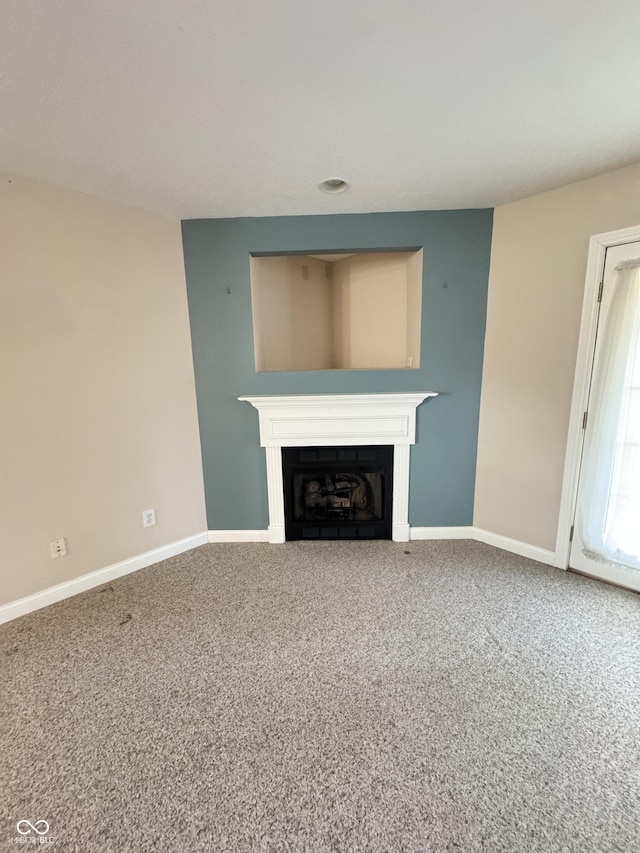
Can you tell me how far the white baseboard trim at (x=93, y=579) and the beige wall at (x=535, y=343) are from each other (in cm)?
237

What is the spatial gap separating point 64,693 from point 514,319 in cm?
330

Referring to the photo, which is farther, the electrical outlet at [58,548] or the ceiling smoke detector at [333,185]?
the electrical outlet at [58,548]

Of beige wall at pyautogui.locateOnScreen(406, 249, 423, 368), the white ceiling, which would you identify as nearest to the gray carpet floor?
beige wall at pyautogui.locateOnScreen(406, 249, 423, 368)

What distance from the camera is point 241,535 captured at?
297 cm

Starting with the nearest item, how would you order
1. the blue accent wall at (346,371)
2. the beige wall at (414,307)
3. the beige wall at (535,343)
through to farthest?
the beige wall at (535,343) → the blue accent wall at (346,371) → the beige wall at (414,307)

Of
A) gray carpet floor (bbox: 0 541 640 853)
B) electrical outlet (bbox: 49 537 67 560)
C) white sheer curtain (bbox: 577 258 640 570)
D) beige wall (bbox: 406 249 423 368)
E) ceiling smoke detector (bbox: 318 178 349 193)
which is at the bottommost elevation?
gray carpet floor (bbox: 0 541 640 853)

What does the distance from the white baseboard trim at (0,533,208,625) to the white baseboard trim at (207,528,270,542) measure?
73 millimetres

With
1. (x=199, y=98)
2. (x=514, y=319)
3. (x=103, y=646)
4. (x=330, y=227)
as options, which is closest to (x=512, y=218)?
(x=514, y=319)

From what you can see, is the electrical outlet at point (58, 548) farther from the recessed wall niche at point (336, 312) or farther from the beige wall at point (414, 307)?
the beige wall at point (414, 307)

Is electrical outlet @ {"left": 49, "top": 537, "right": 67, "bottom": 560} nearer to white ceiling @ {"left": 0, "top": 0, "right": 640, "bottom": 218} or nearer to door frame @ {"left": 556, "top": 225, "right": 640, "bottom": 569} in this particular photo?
white ceiling @ {"left": 0, "top": 0, "right": 640, "bottom": 218}

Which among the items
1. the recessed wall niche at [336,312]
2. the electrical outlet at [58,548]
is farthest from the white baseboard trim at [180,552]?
the recessed wall niche at [336,312]

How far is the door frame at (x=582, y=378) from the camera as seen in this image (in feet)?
6.92

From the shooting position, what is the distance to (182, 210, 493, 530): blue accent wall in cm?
255

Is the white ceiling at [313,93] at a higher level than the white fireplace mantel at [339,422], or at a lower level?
higher
